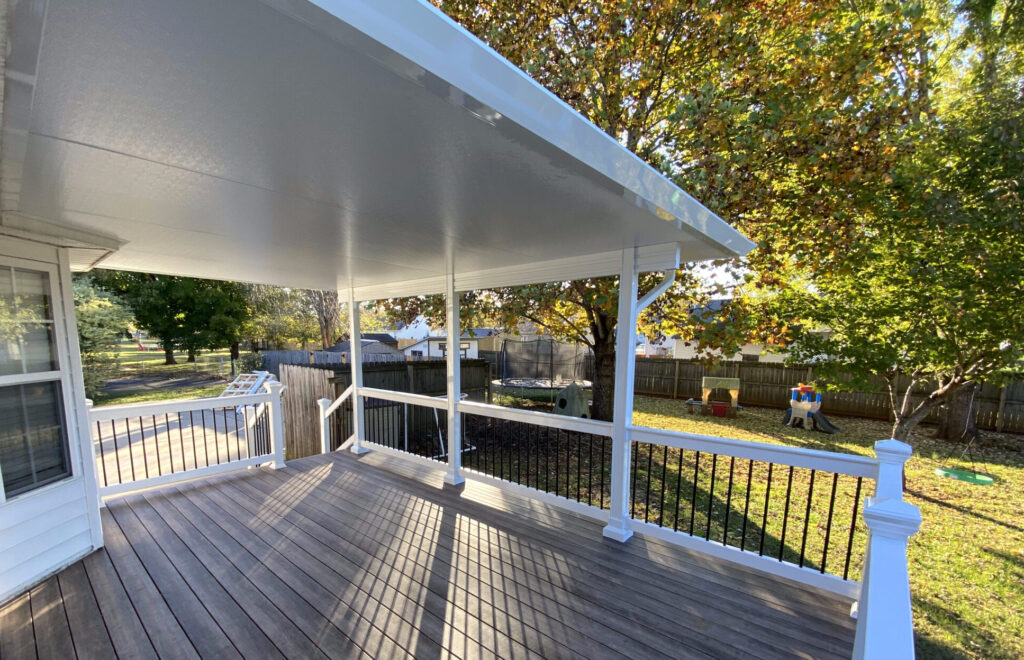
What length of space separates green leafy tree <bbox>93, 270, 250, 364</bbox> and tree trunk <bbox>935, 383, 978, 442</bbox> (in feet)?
67.0

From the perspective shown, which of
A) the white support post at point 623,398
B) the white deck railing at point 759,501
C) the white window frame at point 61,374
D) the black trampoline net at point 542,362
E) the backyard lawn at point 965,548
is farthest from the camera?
the black trampoline net at point 542,362

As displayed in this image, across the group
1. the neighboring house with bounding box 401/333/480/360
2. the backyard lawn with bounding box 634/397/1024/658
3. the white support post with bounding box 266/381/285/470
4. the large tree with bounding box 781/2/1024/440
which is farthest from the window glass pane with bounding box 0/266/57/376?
the neighboring house with bounding box 401/333/480/360

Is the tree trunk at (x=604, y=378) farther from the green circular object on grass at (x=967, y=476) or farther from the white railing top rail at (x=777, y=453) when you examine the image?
the green circular object on grass at (x=967, y=476)

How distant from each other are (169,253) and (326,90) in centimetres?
320

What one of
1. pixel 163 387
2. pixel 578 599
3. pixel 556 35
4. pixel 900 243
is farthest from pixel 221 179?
pixel 163 387

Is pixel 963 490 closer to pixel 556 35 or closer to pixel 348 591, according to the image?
pixel 348 591

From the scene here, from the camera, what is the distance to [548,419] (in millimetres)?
3301

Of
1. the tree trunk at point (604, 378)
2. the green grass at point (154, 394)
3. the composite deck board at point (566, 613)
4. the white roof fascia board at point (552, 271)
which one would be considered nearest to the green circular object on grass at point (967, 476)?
the tree trunk at point (604, 378)

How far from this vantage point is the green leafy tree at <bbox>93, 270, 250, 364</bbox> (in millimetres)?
14016

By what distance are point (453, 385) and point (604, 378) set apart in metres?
3.58

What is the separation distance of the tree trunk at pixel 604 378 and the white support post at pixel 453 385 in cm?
337

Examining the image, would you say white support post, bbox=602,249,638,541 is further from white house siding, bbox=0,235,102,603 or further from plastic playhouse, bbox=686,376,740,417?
plastic playhouse, bbox=686,376,740,417

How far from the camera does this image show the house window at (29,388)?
2221 millimetres

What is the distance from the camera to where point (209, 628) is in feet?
6.57
